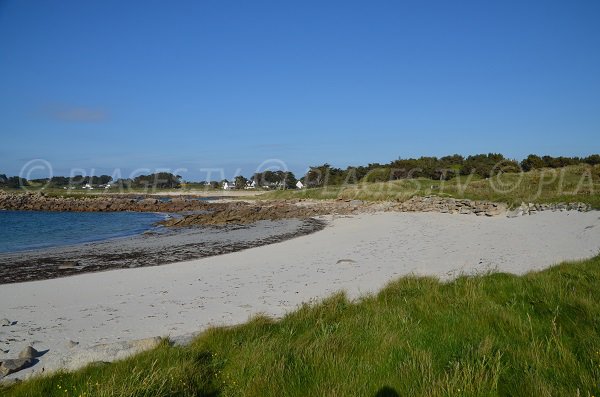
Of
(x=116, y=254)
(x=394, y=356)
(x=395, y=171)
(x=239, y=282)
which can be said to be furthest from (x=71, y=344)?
(x=395, y=171)

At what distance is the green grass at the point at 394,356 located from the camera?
3121 millimetres

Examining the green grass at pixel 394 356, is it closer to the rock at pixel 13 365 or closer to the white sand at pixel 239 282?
the rock at pixel 13 365

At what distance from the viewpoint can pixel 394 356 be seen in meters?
3.69

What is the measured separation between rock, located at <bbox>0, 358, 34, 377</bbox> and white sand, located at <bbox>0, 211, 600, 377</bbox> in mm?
171

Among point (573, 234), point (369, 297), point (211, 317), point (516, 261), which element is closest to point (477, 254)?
point (516, 261)

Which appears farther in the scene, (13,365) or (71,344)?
(71,344)

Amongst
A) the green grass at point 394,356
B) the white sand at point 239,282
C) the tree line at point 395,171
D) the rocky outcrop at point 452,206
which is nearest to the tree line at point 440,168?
the tree line at point 395,171

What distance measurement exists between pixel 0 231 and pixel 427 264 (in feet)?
94.3

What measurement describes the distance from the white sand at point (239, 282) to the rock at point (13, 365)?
171mm

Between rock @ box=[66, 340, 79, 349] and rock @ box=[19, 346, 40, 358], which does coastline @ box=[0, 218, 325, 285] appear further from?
rock @ box=[19, 346, 40, 358]

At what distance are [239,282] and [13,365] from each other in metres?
5.49

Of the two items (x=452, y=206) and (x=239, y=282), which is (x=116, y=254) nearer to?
(x=239, y=282)

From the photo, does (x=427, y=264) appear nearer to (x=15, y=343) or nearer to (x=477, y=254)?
(x=477, y=254)

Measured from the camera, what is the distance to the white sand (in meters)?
6.56
